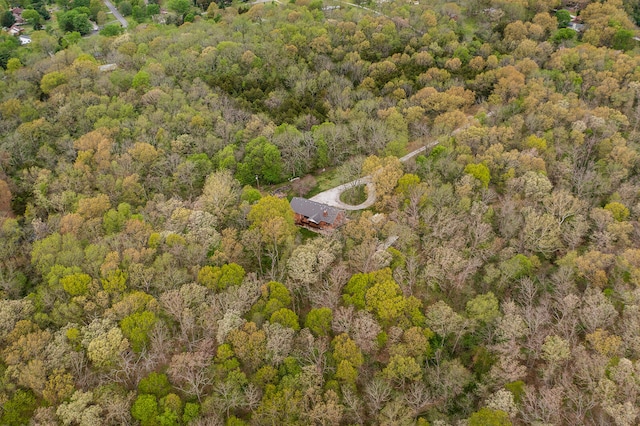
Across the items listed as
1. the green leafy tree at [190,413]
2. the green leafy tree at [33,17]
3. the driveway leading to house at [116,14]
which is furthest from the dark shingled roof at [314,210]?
the green leafy tree at [33,17]

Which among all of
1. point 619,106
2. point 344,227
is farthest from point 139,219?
Answer: point 619,106

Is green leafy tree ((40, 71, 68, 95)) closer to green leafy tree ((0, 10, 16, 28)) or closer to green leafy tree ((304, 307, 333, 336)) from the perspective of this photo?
green leafy tree ((0, 10, 16, 28))

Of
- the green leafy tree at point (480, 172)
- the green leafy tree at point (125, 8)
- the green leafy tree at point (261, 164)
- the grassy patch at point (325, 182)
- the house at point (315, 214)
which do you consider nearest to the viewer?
the house at point (315, 214)

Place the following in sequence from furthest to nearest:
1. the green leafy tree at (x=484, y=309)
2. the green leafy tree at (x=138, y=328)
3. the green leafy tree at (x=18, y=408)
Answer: the green leafy tree at (x=484, y=309), the green leafy tree at (x=138, y=328), the green leafy tree at (x=18, y=408)

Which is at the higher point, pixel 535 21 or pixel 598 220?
pixel 535 21

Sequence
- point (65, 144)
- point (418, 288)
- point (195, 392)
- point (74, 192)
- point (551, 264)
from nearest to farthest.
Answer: point (195, 392)
point (418, 288)
point (551, 264)
point (74, 192)
point (65, 144)

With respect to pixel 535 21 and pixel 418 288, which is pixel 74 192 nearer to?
pixel 418 288

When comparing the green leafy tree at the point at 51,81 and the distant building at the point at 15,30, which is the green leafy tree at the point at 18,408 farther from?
the distant building at the point at 15,30

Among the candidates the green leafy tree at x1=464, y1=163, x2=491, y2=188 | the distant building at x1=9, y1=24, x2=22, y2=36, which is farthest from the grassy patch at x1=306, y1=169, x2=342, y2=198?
the distant building at x1=9, y1=24, x2=22, y2=36
